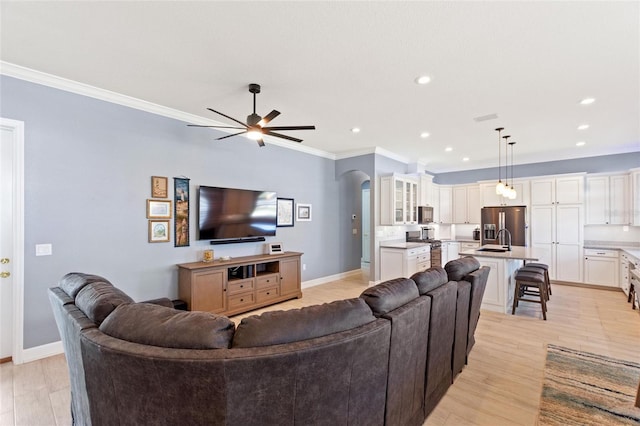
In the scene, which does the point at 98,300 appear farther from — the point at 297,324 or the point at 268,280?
the point at 268,280

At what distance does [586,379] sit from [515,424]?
43.2 inches

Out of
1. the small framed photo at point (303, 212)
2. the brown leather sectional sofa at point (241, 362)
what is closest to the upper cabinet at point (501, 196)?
the small framed photo at point (303, 212)

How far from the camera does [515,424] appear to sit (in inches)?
78.1

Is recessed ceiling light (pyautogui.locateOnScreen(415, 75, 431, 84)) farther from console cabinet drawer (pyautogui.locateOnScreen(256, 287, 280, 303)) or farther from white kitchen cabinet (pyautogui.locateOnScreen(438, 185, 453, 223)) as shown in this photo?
white kitchen cabinet (pyautogui.locateOnScreen(438, 185, 453, 223))

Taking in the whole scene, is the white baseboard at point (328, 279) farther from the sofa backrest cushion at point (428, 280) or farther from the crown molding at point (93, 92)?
the sofa backrest cushion at point (428, 280)

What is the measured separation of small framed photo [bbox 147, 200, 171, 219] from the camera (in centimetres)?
365

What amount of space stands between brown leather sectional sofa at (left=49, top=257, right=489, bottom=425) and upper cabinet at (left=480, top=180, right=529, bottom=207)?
20.6ft

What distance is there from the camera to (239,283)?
4156mm

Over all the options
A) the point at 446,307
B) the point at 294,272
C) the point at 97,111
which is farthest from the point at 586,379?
the point at 97,111

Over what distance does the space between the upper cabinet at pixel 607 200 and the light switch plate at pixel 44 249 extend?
29.4 feet

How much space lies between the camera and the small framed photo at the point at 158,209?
3.65 metres

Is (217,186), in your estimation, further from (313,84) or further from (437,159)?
(437,159)

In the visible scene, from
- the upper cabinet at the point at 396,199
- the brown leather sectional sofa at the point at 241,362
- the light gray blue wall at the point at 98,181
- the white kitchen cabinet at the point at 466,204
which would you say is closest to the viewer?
the brown leather sectional sofa at the point at 241,362

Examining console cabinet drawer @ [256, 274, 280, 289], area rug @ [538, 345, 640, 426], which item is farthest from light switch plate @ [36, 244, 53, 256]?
area rug @ [538, 345, 640, 426]
